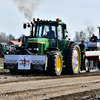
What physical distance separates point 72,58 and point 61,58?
2.89ft

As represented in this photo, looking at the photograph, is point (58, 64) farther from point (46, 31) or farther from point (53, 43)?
point (46, 31)

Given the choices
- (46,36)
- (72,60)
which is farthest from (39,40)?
(72,60)

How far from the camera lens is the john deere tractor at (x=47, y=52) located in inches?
456

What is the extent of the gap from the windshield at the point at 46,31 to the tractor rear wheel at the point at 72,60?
109 centimetres

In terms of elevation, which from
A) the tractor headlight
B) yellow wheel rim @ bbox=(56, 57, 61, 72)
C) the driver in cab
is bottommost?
yellow wheel rim @ bbox=(56, 57, 61, 72)

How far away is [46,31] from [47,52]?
1.54 m

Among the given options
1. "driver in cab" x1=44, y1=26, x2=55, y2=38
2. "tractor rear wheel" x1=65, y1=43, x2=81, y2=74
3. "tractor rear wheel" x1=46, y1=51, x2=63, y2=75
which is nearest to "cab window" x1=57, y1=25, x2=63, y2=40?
"driver in cab" x1=44, y1=26, x2=55, y2=38

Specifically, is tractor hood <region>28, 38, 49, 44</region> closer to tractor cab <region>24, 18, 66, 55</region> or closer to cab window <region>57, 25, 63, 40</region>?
tractor cab <region>24, 18, 66, 55</region>

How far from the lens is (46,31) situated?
1302 cm

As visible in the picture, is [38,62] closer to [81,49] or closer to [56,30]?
[56,30]

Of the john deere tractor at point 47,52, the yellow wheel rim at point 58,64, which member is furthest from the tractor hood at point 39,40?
the yellow wheel rim at point 58,64

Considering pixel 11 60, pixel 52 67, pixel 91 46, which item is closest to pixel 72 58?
pixel 52 67

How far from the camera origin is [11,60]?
12086mm

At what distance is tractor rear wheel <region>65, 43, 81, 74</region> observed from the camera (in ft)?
42.0
